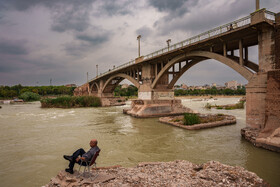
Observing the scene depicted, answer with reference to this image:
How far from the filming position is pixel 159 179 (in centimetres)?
490

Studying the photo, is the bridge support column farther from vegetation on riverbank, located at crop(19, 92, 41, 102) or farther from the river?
vegetation on riverbank, located at crop(19, 92, 41, 102)

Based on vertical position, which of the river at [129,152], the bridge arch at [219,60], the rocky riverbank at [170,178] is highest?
the bridge arch at [219,60]

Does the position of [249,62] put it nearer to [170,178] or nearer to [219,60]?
[219,60]

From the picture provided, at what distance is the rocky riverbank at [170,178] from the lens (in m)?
4.59

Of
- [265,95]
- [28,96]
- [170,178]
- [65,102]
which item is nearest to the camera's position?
[170,178]

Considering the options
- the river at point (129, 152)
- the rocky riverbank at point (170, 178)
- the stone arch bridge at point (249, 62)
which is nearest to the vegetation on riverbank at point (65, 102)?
the stone arch bridge at point (249, 62)

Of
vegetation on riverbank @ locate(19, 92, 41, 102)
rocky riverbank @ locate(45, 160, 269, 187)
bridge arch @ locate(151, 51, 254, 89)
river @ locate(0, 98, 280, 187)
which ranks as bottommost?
river @ locate(0, 98, 280, 187)

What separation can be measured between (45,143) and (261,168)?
11791mm

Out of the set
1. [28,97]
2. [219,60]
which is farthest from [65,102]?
[28,97]

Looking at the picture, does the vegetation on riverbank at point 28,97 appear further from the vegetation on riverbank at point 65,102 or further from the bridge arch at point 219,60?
the bridge arch at point 219,60

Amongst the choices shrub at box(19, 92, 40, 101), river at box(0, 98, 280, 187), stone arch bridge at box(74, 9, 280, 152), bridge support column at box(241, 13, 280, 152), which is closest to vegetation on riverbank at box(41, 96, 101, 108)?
stone arch bridge at box(74, 9, 280, 152)

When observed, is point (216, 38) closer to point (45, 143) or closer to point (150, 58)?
point (150, 58)

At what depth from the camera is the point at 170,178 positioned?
16.4 feet

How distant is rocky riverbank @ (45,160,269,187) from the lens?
4594 mm
